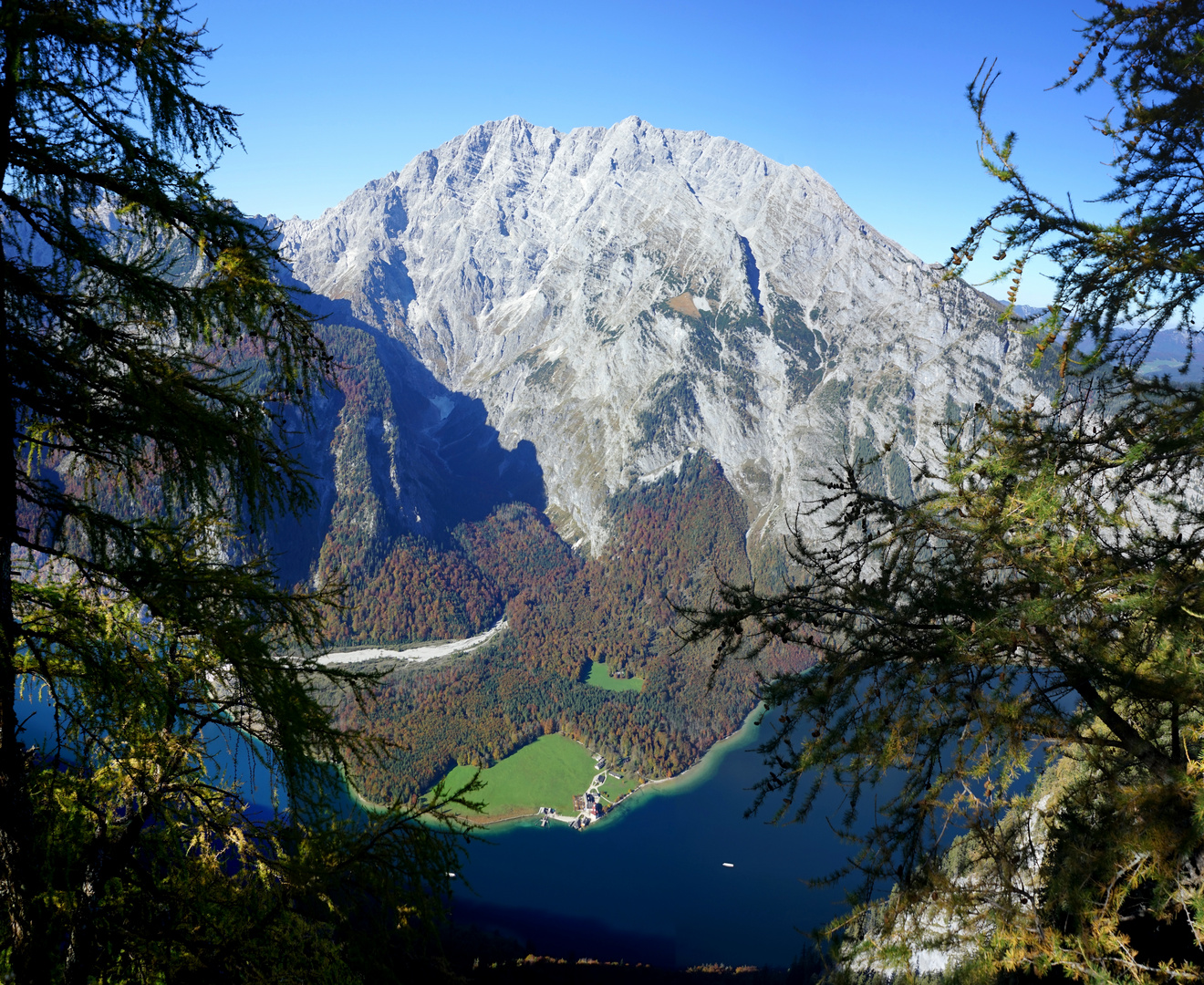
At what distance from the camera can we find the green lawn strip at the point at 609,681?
157m

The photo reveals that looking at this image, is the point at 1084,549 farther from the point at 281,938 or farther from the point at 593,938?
the point at 593,938

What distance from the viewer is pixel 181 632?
4566 millimetres

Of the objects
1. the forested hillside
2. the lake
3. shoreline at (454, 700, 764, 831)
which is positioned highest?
the forested hillside

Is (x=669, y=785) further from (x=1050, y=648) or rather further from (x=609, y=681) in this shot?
(x=1050, y=648)

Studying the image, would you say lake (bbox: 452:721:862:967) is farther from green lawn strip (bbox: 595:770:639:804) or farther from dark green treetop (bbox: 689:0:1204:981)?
dark green treetop (bbox: 689:0:1204:981)

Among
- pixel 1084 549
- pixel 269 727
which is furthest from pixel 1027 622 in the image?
pixel 269 727

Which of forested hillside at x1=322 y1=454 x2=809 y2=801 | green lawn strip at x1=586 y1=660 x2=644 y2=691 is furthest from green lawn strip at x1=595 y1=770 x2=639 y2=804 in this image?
green lawn strip at x1=586 y1=660 x2=644 y2=691

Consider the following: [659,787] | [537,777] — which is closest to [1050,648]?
[659,787]

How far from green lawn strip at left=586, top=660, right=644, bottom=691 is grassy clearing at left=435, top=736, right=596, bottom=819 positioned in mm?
27083

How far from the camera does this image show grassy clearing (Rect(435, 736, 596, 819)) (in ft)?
348

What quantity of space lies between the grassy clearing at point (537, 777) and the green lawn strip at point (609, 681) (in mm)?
27083

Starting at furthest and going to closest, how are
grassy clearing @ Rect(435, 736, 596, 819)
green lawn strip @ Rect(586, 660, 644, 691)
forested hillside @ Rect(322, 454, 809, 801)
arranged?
green lawn strip @ Rect(586, 660, 644, 691) < forested hillside @ Rect(322, 454, 809, 801) < grassy clearing @ Rect(435, 736, 596, 819)

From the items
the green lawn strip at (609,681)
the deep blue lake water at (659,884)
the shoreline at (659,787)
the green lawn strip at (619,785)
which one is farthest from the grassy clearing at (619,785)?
the green lawn strip at (609,681)

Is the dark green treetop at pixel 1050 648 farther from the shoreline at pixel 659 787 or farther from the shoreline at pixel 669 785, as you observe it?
the shoreline at pixel 669 785
